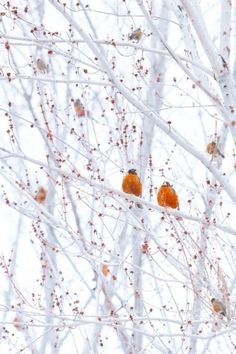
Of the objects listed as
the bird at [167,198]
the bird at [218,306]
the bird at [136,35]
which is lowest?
the bird at [218,306]

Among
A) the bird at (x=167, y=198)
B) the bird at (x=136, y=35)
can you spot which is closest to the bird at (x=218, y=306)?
the bird at (x=167, y=198)

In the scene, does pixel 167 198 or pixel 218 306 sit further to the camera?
pixel 218 306

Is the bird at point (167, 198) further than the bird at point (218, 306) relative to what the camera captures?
A: No

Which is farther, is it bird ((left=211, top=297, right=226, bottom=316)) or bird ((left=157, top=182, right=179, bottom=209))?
bird ((left=211, top=297, right=226, bottom=316))

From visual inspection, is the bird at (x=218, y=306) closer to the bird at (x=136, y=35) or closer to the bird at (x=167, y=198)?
the bird at (x=167, y=198)

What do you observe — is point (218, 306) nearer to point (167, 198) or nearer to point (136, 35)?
point (167, 198)

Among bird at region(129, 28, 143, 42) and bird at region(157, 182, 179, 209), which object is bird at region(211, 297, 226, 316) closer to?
bird at region(157, 182, 179, 209)

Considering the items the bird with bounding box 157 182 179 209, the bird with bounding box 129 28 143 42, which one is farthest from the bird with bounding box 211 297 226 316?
the bird with bounding box 129 28 143 42

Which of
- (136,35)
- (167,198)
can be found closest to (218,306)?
(167,198)

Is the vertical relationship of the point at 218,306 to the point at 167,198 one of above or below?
below

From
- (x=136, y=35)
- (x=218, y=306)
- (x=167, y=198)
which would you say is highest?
(x=136, y=35)

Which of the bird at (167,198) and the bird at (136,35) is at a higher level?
the bird at (136,35)

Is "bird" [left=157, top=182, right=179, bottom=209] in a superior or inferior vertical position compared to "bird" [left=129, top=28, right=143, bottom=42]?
inferior

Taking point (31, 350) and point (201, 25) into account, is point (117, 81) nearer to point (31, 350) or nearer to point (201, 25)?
point (201, 25)
